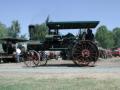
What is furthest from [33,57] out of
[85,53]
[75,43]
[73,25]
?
[85,53]

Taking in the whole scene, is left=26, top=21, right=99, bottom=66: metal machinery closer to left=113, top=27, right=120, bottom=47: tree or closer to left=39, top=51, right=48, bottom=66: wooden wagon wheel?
left=39, top=51, right=48, bottom=66: wooden wagon wheel

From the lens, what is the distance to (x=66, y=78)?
17.6 meters

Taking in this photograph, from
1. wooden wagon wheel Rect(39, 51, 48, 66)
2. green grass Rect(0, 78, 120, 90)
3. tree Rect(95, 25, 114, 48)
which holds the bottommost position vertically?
green grass Rect(0, 78, 120, 90)

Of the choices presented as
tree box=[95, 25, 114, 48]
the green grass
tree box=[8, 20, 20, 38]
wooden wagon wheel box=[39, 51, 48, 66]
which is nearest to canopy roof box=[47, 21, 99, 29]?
wooden wagon wheel box=[39, 51, 48, 66]

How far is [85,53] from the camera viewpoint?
87.8ft

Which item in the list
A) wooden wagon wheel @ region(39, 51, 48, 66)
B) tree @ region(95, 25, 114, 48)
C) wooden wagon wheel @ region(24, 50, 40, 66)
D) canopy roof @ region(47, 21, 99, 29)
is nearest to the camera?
canopy roof @ region(47, 21, 99, 29)

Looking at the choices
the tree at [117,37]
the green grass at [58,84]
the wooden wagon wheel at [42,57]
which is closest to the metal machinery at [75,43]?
the wooden wagon wheel at [42,57]

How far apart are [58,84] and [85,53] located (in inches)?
442

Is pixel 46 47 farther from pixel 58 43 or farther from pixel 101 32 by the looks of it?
pixel 101 32

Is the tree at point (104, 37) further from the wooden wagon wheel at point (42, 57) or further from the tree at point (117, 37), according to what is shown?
the wooden wagon wheel at point (42, 57)

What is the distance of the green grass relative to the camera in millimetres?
14773

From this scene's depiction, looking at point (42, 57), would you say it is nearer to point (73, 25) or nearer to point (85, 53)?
point (73, 25)

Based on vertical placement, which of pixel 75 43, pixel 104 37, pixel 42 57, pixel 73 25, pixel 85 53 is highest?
pixel 104 37

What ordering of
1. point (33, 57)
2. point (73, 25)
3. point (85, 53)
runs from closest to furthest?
point (85, 53)
point (73, 25)
point (33, 57)
